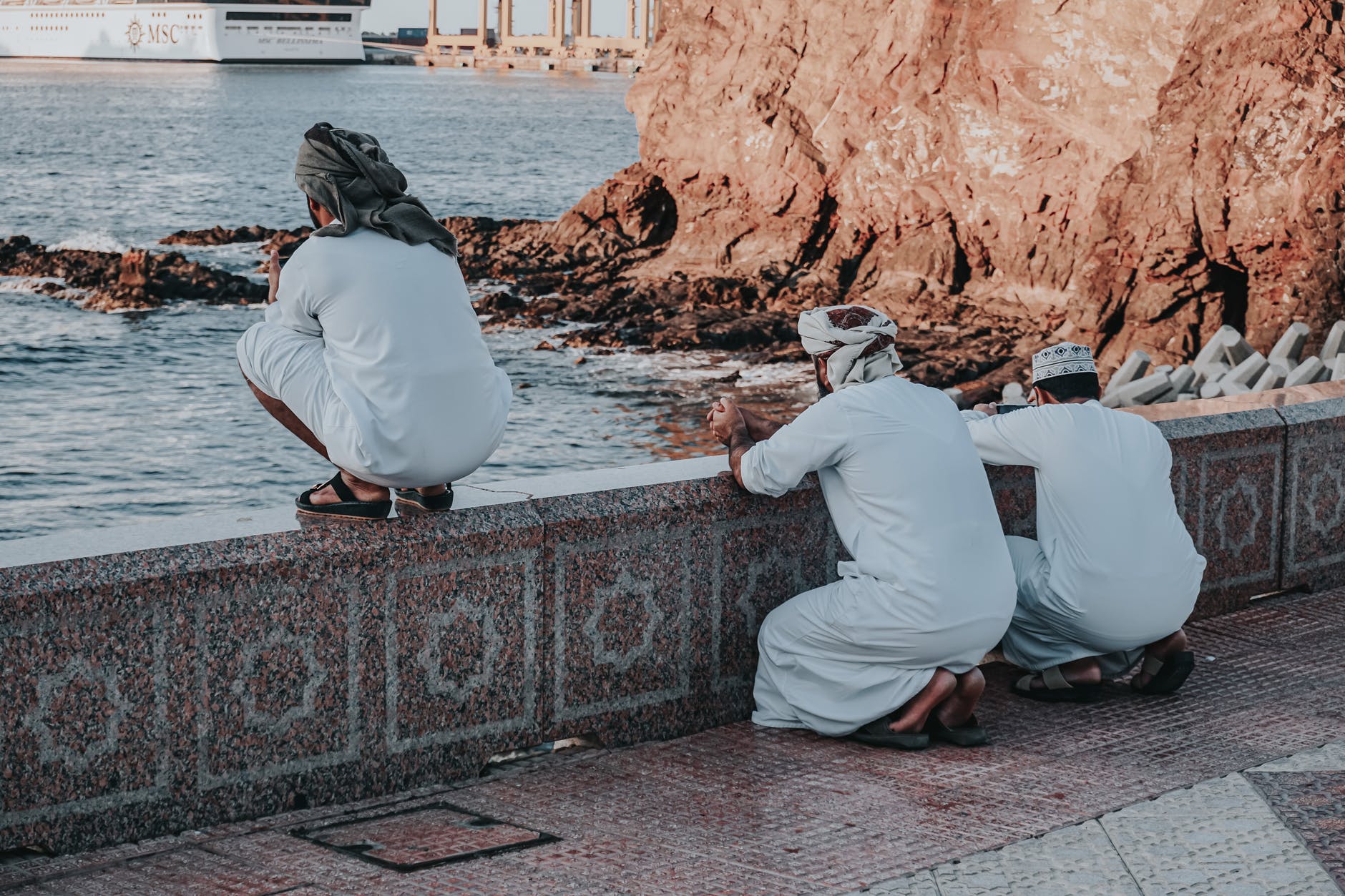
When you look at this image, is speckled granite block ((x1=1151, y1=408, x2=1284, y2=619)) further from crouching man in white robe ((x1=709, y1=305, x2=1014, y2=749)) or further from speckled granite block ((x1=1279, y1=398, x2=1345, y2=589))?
crouching man in white robe ((x1=709, y1=305, x2=1014, y2=749))

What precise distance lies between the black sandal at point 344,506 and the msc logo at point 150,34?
134m

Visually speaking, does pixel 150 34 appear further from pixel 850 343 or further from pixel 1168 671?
pixel 1168 671

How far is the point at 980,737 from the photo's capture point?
13.7 feet

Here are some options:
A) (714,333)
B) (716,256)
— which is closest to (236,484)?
(714,333)

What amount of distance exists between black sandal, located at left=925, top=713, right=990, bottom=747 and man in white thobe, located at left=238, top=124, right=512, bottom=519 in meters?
1.48

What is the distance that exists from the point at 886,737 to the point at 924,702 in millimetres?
140

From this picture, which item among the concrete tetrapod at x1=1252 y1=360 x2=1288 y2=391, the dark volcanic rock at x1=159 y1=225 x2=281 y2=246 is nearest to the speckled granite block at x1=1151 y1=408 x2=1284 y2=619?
the concrete tetrapod at x1=1252 y1=360 x2=1288 y2=391

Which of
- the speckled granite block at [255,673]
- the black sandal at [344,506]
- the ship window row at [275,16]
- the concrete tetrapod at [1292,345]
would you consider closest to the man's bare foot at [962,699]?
the speckled granite block at [255,673]

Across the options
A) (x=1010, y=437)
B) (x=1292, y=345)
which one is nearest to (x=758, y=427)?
(x=1010, y=437)

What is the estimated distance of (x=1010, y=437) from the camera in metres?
4.53

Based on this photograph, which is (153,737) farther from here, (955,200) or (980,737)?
(955,200)

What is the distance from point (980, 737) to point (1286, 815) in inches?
33.0

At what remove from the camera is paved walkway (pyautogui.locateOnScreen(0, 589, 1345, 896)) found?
3.22 meters

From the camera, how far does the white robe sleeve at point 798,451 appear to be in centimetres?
405
